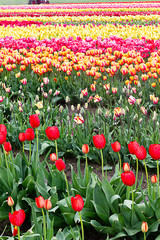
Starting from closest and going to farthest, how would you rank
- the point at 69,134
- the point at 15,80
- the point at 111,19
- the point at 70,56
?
the point at 69,134 → the point at 70,56 → the point at 15,80 → the point at 111,19

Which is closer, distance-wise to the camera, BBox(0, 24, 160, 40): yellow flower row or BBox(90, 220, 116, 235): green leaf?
BBox(90, 220, 116, 235): green leaf

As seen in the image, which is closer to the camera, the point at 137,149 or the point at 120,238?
the point at 137,149

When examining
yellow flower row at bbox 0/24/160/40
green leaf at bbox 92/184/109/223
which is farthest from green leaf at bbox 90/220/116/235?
yellow flower row at bbox 0/24/160/40

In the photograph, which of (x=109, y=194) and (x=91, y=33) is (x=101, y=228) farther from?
(x=91, y=33)

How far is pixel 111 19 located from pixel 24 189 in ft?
44.8

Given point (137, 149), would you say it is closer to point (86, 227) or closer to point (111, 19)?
point (86, 227)

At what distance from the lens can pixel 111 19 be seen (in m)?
14.9

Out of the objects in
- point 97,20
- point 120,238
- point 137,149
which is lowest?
point 120,238

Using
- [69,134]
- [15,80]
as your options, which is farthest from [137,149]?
[15,80]

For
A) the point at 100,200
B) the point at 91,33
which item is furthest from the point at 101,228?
the point at 91,33

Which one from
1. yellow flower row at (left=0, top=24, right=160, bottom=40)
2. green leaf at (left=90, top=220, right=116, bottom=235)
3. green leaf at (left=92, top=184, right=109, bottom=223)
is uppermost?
yellow flower row at (left=0, top=24, right=160, bottom=40)

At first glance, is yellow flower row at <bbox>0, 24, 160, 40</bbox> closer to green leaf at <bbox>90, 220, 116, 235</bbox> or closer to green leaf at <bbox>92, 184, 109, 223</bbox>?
green leaf at <bbox>92, 184, 109, 223</bbox>

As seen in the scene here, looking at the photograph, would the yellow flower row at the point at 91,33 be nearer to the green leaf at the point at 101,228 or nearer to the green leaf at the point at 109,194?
the green leaf at the point at 109,194

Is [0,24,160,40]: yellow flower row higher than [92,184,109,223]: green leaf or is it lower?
higher
